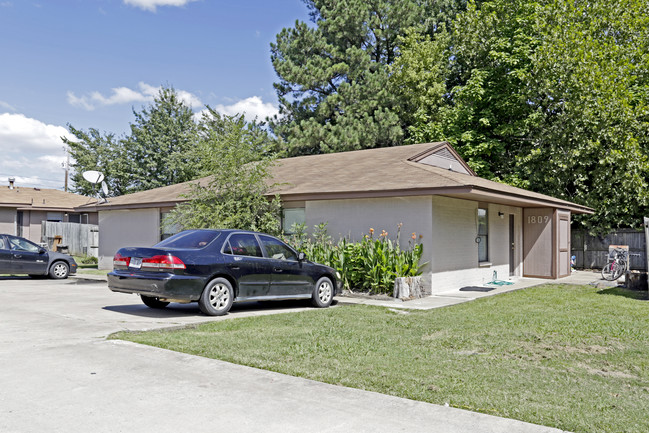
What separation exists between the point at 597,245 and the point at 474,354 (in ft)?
66.2

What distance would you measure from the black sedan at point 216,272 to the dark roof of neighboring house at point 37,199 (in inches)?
941

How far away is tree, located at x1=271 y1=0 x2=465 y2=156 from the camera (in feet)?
107

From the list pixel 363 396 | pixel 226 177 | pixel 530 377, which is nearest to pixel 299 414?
pixel 363 396

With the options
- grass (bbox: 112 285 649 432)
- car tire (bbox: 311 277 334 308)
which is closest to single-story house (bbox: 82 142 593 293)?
car tire (bbox: 311 277 334 308)

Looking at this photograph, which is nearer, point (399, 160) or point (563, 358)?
point (563, 358)

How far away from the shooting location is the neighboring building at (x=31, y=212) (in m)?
32.4

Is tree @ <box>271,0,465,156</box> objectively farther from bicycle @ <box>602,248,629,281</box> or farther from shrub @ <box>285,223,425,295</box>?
shrub @ <box>285,223,425,295</box>

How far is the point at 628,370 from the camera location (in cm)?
623

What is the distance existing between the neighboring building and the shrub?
23.0m

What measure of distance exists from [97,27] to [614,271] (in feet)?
65.8

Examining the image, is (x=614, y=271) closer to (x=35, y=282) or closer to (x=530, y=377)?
(x=530, y=377)

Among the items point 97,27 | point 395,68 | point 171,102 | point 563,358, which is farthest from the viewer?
point 171,102

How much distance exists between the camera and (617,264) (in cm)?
1770

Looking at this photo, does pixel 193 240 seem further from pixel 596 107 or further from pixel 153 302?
pixel 596 107
